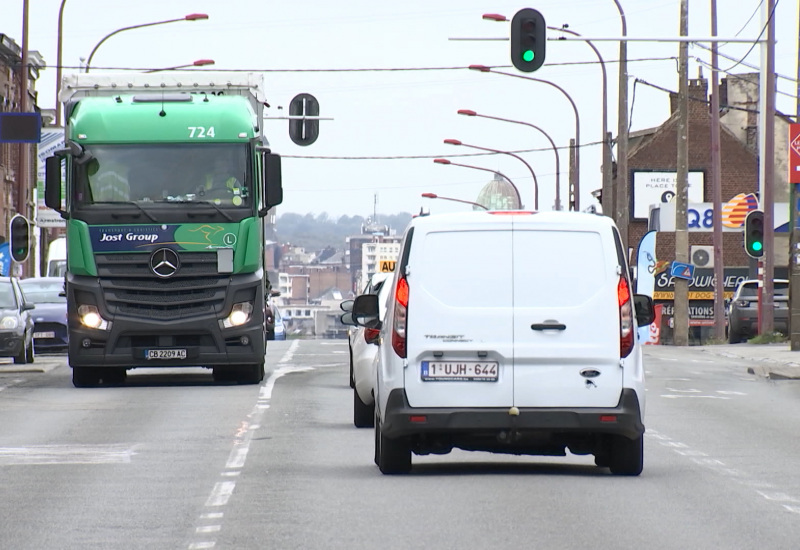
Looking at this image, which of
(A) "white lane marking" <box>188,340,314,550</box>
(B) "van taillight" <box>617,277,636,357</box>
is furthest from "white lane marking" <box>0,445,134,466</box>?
(B) "van taillight" <box>617,277,636,357</box>

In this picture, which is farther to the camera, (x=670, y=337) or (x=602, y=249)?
(x=670, y=337)

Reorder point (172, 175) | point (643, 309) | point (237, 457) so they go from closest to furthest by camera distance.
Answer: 1. point (643, 309)
2. point (237, 457)
3. point (172, 175)

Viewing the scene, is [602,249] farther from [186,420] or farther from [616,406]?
[186,420]

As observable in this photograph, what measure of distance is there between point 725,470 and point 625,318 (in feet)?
5.56

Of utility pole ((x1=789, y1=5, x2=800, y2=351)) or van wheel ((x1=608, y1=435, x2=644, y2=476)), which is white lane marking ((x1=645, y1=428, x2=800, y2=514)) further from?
utility pole ((x1=789, y1=5, x2=800, y2=351))

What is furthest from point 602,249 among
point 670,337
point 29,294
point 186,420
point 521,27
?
point 670,337

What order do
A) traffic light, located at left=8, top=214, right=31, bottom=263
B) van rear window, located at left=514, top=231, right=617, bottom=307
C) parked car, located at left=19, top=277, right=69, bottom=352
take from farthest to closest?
traffic light, located at left=8, top=214, right=31, bottom=263 → parked car, located at left=19, top=277, right=69, bottom=352 → van rear window, located at left=514, top=231, right=617, bottom=307

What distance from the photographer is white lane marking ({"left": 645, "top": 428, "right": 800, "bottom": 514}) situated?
11414 mm

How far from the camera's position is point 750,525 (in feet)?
32.9

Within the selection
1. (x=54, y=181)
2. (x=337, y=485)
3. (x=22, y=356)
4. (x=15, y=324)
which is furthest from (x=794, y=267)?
(x=337, y=485)

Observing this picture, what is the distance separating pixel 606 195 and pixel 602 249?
132 ft

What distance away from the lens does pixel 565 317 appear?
1241 centimetres

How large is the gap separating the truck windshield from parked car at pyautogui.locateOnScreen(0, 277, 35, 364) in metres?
7.53

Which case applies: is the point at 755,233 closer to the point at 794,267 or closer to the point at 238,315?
the point at 794,267
